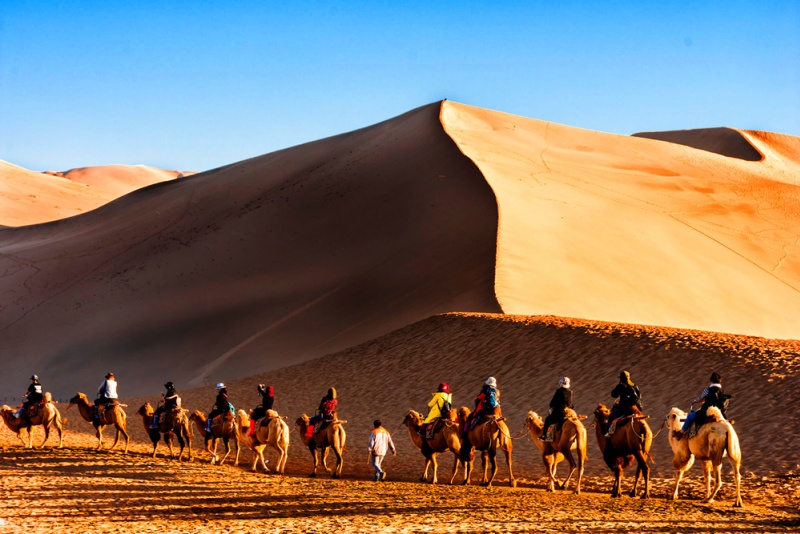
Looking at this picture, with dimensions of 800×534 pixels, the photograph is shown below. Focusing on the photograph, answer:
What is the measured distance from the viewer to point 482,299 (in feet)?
133

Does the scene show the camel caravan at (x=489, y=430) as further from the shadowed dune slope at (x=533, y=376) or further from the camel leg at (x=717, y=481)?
the shadowed dune slope at (x=533, y=376)

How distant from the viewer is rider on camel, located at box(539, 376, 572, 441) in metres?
19.8

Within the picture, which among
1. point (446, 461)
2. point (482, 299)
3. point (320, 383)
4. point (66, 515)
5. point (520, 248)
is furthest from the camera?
point (520, 248)

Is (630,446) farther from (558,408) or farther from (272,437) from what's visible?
(272,437)

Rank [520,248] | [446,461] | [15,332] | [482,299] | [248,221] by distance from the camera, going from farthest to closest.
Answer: [248,221] → [15,332] → [520,248] → [482,299] → [446,461]

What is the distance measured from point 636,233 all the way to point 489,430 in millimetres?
32092

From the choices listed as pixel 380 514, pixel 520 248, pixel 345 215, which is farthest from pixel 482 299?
pixel 380 514

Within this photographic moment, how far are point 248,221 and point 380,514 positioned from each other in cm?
4699

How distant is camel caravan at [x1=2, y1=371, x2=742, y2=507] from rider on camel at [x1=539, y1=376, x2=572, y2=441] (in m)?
0.02

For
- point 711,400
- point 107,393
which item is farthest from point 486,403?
point 107,393

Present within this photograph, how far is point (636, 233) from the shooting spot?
5069 centimetres

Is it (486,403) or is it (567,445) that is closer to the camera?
(567,445)

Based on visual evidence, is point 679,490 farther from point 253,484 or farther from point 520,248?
point 520,248

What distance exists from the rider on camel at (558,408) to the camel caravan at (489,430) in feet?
0.06
